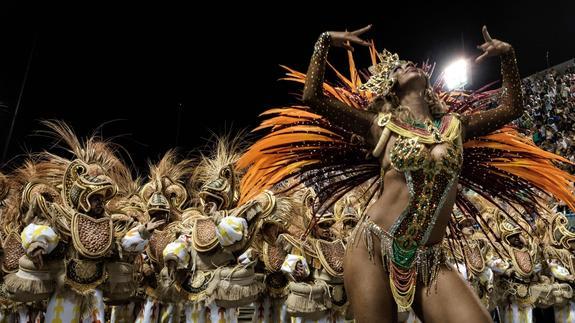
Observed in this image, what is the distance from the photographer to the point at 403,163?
204 cm

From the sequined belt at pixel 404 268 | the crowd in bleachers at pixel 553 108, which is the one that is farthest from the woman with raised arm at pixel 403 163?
the crowd in bleachers at pixel 553 108

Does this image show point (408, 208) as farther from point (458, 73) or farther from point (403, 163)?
point (458, 73)

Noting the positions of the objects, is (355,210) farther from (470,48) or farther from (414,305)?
(470,48)

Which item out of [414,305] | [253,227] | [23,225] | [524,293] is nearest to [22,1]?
[23,225]

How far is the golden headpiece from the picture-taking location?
2.35 metres

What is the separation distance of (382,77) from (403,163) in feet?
1.84

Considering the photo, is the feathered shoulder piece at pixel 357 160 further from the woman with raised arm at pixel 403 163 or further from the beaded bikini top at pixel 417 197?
the beaded bikini top at pixel 417 197

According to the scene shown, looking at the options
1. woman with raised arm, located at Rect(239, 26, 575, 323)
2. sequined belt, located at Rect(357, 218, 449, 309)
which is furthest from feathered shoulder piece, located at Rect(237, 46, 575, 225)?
sequined belt, located at Rect(357, 218, 449, 309)

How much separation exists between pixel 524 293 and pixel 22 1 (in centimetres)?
771

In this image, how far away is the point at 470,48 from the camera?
7.54 m

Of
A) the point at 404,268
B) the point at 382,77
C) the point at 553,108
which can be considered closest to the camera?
the point at 404,268

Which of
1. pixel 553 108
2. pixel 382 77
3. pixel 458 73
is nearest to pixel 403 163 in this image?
pixel 382 77

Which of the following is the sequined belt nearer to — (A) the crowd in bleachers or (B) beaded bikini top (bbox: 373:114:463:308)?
(B) beaded bikini top (bbox: 373:114:463:308)

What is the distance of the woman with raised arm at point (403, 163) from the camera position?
6.52ft
